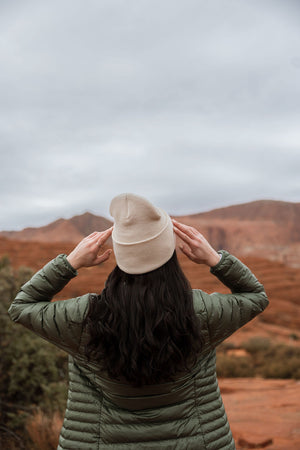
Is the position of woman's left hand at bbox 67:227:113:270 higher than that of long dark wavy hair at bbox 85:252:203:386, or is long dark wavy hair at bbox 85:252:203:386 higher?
woman's left hand at bbox 67:227:113:270

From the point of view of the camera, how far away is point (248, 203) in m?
83.3

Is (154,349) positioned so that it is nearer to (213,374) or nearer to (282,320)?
(213,374)

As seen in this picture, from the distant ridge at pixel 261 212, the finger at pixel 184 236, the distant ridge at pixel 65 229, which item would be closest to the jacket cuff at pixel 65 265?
the finger at pixel 184 236

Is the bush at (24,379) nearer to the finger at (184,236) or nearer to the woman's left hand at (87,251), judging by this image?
the woman's left hand at (87,251)

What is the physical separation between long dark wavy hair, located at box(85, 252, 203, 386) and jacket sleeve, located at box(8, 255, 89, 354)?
0.17 feet

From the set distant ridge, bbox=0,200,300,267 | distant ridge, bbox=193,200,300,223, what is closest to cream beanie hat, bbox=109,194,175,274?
distant ridge, bbox=0,200,300,267

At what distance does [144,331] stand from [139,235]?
32 centimetres

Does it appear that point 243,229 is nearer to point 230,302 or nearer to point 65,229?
point 65,229

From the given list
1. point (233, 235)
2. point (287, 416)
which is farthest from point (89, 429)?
point (233, 235)

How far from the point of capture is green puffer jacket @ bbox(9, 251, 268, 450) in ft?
4.90

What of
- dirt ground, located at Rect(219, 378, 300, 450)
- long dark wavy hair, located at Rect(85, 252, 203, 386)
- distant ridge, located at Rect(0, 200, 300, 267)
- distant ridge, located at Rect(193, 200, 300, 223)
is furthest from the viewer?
distant ridge, located at Rect(193, 200, 300, 223)

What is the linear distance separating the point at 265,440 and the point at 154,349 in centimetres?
411

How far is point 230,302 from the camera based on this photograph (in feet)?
5.09

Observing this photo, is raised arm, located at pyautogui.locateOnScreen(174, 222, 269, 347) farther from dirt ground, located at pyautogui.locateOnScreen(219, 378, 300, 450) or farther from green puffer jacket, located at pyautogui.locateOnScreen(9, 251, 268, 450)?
dirt ground, located at pyautogui.locateOnScreen(219, 378, 300, 450)
